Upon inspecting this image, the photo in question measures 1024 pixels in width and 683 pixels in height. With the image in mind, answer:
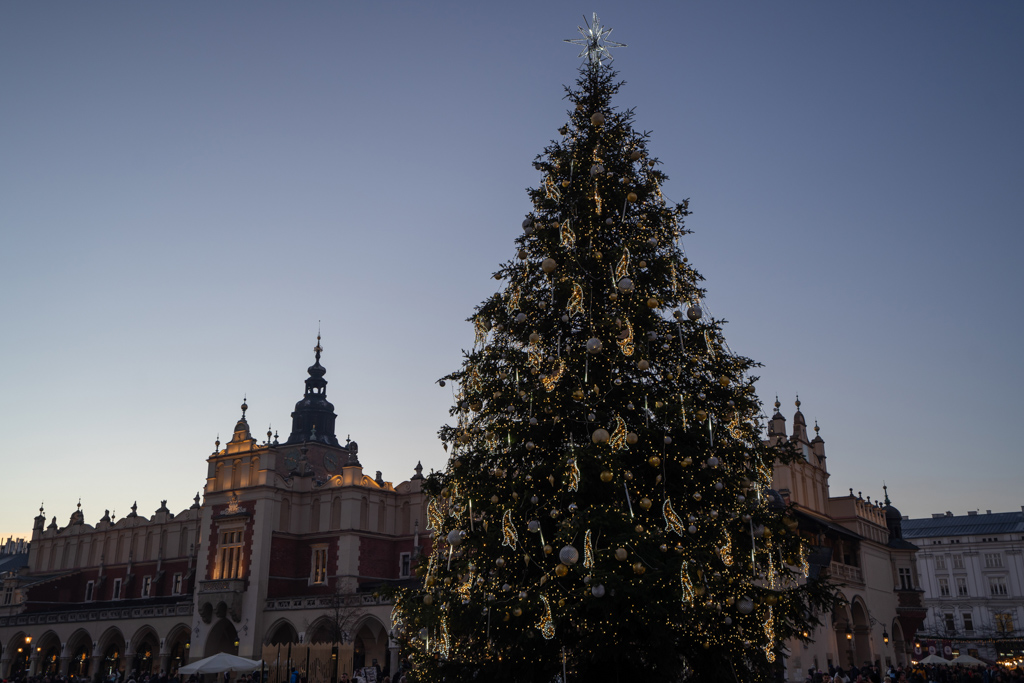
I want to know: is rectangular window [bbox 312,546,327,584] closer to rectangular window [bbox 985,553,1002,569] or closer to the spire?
the spire

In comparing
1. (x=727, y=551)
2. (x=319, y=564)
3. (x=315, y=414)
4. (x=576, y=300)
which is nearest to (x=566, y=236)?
(x=576, y=300)

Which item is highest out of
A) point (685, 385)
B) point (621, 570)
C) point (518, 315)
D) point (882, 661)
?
point (518, 315)

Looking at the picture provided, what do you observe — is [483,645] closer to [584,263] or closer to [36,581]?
[584,263]

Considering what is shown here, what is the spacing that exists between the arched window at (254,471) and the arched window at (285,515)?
6.20ft

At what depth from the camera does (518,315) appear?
13.4 m

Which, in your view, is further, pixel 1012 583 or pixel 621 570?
pixel 1012 583

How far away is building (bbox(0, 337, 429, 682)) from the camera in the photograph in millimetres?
39688

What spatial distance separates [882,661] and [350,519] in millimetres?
26492

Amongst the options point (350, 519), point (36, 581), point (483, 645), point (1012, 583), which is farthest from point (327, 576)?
point (1012, 583)

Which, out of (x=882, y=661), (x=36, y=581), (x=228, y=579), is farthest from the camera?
(x=36, y=581)

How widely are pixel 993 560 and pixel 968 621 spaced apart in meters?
5.59

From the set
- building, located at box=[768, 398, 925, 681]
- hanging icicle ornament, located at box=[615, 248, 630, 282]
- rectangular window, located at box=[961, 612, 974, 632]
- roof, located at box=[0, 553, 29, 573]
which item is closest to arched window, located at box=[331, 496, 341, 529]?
building, located at box=[768, 398, 925, 681]

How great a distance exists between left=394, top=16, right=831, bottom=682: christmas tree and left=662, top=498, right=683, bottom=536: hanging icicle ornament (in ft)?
0.12

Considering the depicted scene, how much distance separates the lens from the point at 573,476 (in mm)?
11617
